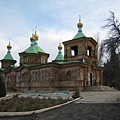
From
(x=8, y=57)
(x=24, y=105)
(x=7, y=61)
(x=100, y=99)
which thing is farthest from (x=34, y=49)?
(x=24, y=105)

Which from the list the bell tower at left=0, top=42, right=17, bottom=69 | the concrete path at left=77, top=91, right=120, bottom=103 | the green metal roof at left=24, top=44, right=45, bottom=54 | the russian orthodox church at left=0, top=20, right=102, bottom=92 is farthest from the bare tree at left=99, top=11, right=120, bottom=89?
the bell tower at left=0, top=42, right=17, bottom=69

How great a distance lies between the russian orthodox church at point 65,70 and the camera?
32.7 meters

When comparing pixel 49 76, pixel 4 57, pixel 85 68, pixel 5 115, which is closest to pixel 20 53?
pixel 4 57

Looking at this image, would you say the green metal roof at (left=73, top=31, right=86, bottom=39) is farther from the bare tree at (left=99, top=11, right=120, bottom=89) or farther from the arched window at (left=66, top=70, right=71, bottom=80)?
the bare tree at (left=99, top=11, right=120, bottom=89)

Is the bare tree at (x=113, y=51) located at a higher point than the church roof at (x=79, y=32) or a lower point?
lower

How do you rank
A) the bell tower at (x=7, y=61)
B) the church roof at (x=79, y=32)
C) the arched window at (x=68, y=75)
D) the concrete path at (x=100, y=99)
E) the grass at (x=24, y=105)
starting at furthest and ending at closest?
the bell tower at (x=7, y=61), the church roof at (x=79, y=32), the arched window at (x=68, y=75), the concrete path at (x=100, y=99), the grass at (x=24, y=105)

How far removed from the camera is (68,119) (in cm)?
964

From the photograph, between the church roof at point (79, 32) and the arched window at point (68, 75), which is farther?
the church roof at point (79, 32)

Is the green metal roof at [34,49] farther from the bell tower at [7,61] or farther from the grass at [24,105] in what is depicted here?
the grass at [24,105]

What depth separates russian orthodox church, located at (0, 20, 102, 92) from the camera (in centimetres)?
3266

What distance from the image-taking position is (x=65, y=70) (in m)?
33.7

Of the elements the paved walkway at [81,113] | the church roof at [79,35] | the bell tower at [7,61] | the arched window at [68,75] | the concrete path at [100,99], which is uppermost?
the church roof at [79,35]

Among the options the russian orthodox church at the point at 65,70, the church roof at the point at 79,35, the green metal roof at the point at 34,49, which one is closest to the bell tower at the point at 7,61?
the russian orthodox church at the point at 65,70

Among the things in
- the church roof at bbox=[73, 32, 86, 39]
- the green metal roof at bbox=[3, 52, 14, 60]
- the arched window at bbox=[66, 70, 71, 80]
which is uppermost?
the church roof at bbox=[73, 32, 86, 39]
